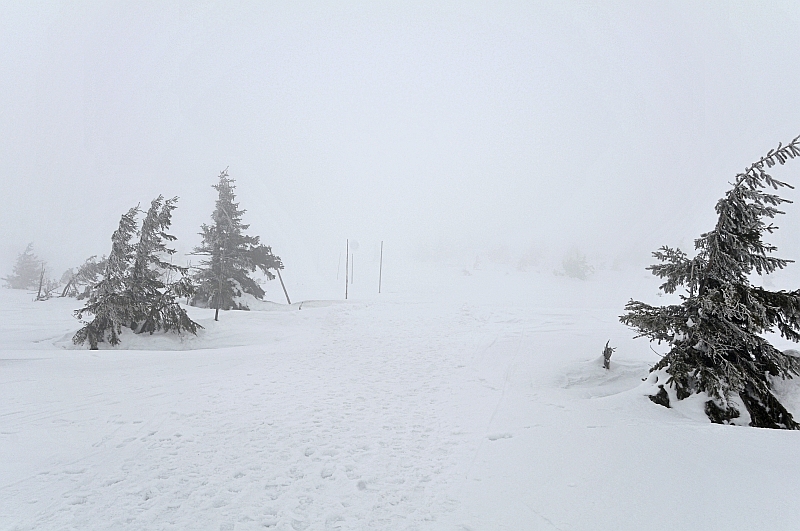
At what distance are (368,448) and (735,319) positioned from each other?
25.2 feet

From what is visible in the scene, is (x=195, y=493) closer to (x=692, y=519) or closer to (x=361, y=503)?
(x=361, y=503)

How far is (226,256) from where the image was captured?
23.8 metres

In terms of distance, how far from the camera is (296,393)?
30.4 feet

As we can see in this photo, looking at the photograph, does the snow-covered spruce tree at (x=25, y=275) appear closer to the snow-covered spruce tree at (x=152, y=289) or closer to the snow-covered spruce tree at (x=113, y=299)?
the snow-covered spruce tree at (x=113, y=299)

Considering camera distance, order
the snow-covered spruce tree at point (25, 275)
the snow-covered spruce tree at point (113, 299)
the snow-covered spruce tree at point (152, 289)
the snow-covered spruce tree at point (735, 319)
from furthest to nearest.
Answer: the snow-covered spruce tree at point (25, 275) → the snow-covered spruce tree at point (152, 289) → the snow-covered spruce tree at point (113, 299) → the snow-covered spruce tree at point (735, 319)

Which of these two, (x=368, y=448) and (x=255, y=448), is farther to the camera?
(x=368, y=448)

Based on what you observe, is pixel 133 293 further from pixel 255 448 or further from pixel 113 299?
pixel 255 448

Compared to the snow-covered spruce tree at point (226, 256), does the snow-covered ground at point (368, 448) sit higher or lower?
lower

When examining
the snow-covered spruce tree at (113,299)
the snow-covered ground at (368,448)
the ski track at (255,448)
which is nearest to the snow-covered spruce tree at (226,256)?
the snow-covered spruce tree at (113,299)

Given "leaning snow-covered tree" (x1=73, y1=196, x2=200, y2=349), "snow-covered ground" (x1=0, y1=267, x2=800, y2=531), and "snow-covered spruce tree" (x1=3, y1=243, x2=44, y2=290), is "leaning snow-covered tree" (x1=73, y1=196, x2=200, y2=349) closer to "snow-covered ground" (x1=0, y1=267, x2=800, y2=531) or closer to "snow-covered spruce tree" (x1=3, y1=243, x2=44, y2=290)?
"snow-covered ground" (x1=0, y1=267, x2=800, y2=531)

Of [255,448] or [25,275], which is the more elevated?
[25,275]

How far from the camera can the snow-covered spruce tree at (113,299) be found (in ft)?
46.1

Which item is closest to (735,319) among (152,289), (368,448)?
(368,448)

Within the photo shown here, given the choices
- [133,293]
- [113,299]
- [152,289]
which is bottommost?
[113,299]
